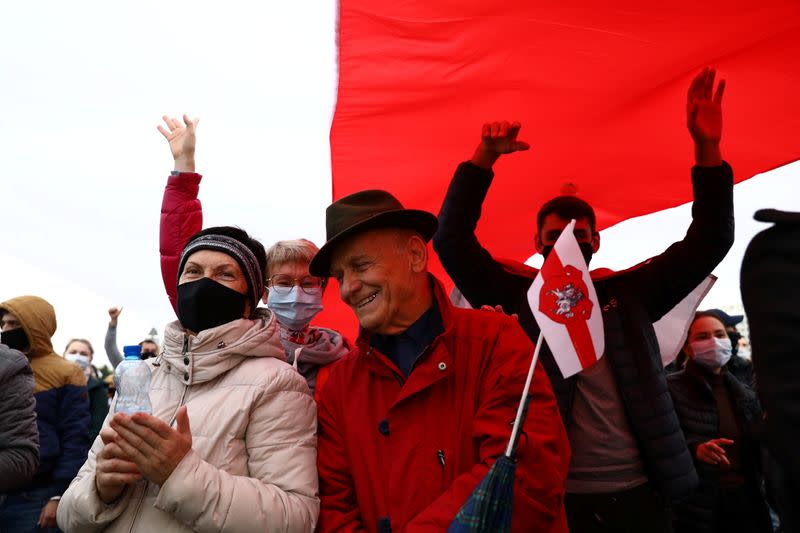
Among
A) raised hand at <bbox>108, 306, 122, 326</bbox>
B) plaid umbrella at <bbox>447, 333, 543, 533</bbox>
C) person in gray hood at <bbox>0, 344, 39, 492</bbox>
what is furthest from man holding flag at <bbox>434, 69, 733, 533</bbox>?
raised hand at <bbox>108, 306, 122, 326</bbox>

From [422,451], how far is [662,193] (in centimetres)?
313

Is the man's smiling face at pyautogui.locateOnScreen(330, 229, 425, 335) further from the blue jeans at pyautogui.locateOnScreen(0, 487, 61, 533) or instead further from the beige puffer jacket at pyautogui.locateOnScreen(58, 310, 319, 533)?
the blue jeans at pyautogui.locateOnScreen(0, 487, 61, 533)

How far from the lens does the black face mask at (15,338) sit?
5.05 meters

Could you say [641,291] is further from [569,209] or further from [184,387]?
[184,387]

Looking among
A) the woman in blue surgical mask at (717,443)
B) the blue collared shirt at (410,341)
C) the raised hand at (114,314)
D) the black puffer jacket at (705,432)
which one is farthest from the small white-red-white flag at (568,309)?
the raised hand at (114,314)

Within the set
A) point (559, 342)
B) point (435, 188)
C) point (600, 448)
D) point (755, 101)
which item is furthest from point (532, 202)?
point (559, 342)

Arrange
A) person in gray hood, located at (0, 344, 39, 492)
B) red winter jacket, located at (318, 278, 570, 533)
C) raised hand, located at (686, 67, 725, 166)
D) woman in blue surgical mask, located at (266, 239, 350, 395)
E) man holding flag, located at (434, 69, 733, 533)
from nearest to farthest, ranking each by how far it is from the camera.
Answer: red winter jacket, located at (318, 278, 570, 533) → man holding flag, located at (434, 69, 733, 533) → raised hand, located at (686, 67, 725, 166) → woman in blue surgical mask, located at (266, 239, 350, 395) → person in gray hood, located at (0, 344, 39, 492)

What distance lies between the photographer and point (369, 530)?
231 cm

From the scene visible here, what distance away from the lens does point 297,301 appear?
3.64m

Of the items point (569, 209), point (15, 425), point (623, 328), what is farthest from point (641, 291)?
point (15, 425)

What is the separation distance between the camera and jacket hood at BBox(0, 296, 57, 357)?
5.00m

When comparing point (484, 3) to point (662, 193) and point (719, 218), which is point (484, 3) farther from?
point (662, 193)

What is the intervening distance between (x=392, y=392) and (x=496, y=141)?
1.54 metres

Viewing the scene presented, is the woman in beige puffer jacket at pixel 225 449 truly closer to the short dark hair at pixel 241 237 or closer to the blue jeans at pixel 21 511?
the short dark hair at pixel 241 237
